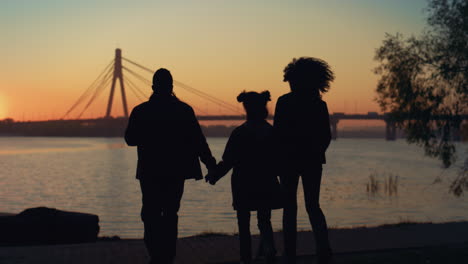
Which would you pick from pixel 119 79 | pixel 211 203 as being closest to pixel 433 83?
pixel 211 203

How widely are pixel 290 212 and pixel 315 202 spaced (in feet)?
0.77

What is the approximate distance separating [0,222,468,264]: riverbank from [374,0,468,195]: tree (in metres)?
11.9

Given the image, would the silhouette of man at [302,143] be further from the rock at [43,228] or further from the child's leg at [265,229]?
the rock at [43,228]

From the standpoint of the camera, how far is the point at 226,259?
5.59 meters

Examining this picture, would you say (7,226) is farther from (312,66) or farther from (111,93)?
(111,93)

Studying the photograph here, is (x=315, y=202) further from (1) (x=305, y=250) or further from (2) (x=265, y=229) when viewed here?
(1) (x=305, y=250)

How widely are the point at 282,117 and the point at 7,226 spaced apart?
4.46 m

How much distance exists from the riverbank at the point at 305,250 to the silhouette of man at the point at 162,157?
725 millimetres

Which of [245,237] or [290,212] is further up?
[290,212]

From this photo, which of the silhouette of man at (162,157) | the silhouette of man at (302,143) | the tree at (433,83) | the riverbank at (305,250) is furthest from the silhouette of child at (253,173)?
the tree at (433,83)

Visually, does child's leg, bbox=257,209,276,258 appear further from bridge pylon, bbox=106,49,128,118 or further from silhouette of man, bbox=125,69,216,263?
bridge pylon, bbox=106,49,128,118

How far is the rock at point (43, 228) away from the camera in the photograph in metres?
7.73

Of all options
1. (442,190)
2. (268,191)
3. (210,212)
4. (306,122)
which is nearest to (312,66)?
(306,122)

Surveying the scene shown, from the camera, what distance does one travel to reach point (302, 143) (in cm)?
513
